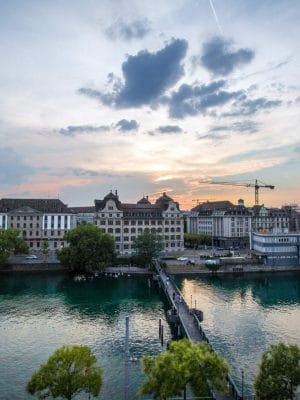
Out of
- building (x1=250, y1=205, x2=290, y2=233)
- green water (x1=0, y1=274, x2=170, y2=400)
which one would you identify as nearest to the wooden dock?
green water (x1=0, y1=274, x2=170, y2=400)

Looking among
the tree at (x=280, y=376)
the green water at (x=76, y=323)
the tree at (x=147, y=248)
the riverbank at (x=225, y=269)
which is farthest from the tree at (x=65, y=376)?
the tree at (x=147, y=248)

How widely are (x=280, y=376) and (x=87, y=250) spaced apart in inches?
2549

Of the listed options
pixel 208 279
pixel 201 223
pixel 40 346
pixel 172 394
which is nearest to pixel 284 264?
pixel 208 279

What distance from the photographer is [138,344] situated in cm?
4388

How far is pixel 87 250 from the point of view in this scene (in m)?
85.2

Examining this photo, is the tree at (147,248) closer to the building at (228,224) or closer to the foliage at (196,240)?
the foliage at (196,240)

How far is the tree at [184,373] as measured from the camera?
2234 cm

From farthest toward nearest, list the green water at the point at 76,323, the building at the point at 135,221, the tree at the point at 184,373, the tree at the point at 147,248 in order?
the building at the point at 135,221 < the tree at the point at 147,248 < the green water at the point at 76,323 < the tree at the point at 184,373

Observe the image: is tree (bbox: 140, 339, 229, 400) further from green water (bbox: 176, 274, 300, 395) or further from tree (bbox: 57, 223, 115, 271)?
tree (bbox: 57, 223, 115, 271)

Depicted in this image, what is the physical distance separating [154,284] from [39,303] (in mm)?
24586

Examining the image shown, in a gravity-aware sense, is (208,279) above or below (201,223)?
below

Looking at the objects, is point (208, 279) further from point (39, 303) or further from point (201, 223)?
point (201, 223)

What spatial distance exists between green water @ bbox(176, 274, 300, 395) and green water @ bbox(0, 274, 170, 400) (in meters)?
6.90

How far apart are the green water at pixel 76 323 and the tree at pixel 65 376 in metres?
7.97
